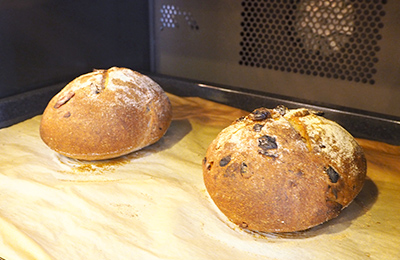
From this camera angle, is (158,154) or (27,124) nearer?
(158,154)

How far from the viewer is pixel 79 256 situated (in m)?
1.02

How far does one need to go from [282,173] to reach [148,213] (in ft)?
1.43

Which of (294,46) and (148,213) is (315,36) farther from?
(148,213)

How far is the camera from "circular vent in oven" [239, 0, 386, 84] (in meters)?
1.57

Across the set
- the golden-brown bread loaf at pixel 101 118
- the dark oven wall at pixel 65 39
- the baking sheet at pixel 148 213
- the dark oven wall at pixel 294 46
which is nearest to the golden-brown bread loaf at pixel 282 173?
the baking sheet at pixel 148 213

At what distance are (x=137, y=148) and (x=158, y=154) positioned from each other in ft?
0.29

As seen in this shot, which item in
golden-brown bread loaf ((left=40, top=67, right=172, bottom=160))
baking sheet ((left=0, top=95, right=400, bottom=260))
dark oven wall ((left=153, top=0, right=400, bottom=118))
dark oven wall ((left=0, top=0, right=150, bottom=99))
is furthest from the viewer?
dark oven wall ((left=0, top=0, right=150, bottom=99))

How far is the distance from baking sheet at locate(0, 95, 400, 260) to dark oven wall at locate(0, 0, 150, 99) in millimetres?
374

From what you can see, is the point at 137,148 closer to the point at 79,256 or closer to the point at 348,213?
the point at 79,256

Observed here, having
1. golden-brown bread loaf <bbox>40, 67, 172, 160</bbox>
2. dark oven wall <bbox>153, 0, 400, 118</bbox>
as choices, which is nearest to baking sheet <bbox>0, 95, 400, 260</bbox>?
golden-brown bread loaf <bbox>40, 67, 172, 160</bbox>

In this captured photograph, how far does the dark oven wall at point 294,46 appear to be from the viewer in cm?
156

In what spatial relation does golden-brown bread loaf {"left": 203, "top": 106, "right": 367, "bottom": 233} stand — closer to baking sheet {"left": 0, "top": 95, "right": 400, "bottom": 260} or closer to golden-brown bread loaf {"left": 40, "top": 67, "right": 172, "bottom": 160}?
baking sheet {"left": 0, "top": 95, "right": 400, "bottom": 260}

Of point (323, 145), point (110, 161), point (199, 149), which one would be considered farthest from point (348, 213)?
point (110, 161)

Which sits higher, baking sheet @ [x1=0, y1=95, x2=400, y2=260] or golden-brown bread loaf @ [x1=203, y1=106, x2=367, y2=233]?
golden-brown bread loaf @ [x1=203, y1=106, x2=367, y2=233]
